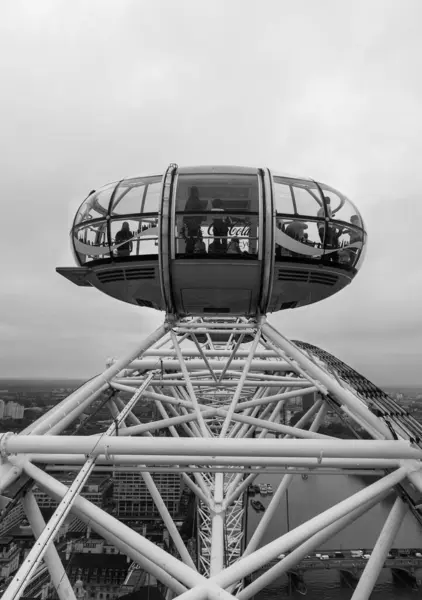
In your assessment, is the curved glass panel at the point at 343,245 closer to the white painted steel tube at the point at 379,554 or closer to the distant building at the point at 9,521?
the white painted steel tube at the point at 379,554

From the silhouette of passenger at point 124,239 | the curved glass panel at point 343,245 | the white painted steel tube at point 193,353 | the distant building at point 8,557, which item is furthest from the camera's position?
the distant building at point 8,557

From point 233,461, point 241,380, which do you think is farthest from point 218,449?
point 241,380

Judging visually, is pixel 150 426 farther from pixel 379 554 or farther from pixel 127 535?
pixel 379 554

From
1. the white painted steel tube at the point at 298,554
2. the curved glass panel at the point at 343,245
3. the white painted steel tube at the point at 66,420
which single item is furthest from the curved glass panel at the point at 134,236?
the white painted steel tube at the point at 298,554

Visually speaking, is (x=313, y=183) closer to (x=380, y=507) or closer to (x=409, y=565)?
(x=409, y=565)

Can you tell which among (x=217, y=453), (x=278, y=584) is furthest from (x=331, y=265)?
(x=278, y=584)

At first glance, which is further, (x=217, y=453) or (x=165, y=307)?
(x=165, y=307)
